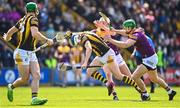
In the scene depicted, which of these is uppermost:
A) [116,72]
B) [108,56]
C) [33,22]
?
[33,22]

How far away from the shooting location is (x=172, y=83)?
39.2 metres

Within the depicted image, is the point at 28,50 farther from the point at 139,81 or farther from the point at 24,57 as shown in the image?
the point at 139,81

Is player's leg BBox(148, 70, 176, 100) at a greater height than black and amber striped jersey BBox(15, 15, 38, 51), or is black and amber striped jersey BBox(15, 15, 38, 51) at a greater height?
black and amber striped jersey BBox(15, 15, 38, 51)

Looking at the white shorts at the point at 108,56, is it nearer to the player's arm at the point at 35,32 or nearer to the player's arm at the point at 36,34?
the player's arm at the point at 35,32

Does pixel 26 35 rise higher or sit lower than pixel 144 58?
higher

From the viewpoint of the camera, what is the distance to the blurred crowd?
37219 millimetres

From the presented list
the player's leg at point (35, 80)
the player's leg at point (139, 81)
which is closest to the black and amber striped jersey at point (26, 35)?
the player's leg at point (35, 80)

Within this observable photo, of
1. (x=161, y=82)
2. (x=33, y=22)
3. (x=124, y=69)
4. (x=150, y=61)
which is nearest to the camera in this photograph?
(x=33, y=22)

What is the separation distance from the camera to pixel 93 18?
134 ft

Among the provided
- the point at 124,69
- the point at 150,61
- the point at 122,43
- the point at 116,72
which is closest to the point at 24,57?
the point at 122,43

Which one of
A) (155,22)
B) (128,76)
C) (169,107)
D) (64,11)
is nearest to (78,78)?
(64,11)

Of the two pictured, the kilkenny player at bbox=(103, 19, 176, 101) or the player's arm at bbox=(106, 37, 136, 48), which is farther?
the kilkenny player at bbox=(103, 19, 176, 101)

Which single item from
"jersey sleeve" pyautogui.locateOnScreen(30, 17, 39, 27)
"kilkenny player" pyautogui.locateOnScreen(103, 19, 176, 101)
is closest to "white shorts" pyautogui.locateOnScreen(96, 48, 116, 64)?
"kilkenny player" pyautogui.locateOnScreen(103, 19, 176, 101)

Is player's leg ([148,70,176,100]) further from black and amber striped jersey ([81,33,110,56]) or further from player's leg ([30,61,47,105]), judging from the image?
player's leg ([30,61,47,105])
